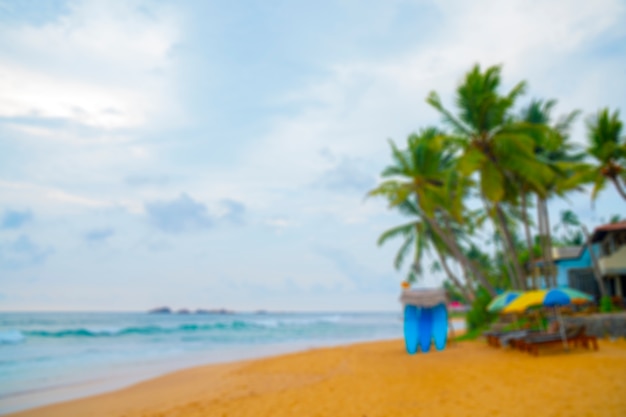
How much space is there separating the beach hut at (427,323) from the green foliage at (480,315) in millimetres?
15319

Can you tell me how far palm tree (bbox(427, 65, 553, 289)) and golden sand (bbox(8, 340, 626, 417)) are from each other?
523 cm

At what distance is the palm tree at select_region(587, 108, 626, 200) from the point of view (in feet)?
49.5

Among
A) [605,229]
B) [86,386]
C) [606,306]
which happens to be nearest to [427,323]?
[86,386]

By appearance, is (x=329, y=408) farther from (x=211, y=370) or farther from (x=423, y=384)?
(x=211, y=370)

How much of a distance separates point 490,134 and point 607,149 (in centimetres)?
410

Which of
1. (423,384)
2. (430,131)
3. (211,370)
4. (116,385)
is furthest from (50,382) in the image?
(430,131)

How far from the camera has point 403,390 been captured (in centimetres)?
705

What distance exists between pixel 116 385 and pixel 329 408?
659 cm

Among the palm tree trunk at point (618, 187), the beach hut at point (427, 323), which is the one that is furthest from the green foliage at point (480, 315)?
the beach hut at point (427, 323)

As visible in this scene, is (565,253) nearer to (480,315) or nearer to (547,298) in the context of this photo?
(480,315)

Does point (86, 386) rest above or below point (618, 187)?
below

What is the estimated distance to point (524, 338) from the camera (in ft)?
35.5

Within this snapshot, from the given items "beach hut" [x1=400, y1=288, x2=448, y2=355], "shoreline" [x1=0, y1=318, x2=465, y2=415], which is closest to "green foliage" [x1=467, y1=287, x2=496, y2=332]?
"shoreline" [x1=0, y1=318, x2=465, y2=415]

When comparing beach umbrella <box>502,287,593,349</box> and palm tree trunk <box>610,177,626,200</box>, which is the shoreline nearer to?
beach umbrella <box>502,287,593,349</box>
